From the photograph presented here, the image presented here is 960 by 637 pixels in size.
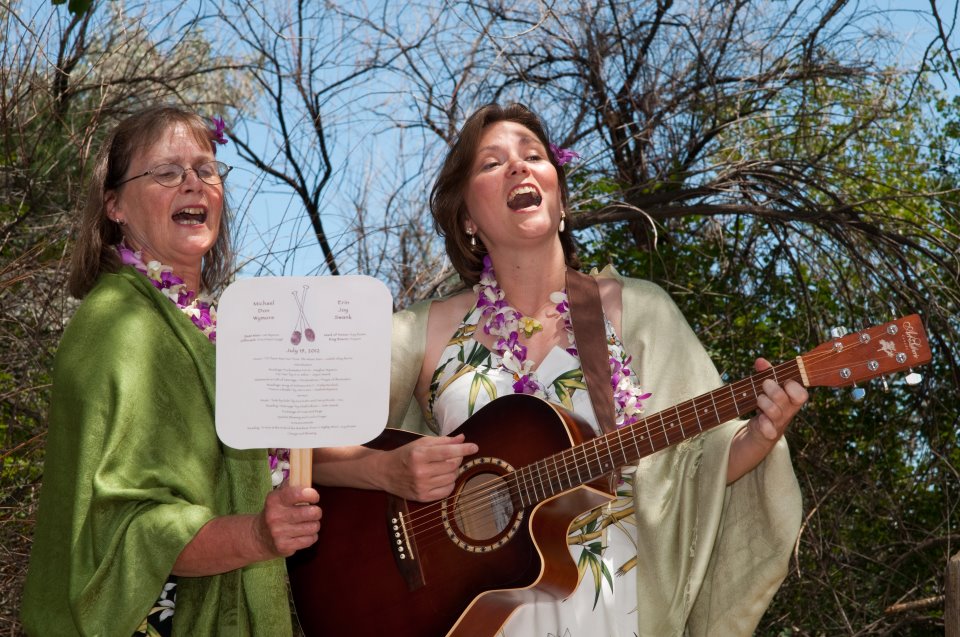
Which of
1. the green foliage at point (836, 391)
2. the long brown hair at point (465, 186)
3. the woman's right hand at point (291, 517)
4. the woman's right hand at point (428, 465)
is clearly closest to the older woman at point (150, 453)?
the woman's right hand at point (291, 517)

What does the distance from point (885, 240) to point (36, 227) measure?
3.32 metres

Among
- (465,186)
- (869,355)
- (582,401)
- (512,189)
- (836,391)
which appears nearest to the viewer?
(869,355)

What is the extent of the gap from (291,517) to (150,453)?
40cm

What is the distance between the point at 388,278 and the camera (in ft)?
16.3

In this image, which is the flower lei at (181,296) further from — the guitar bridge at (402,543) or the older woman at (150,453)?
the guitar bridge at (402,543)

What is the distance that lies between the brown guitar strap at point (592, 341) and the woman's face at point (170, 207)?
94 centimetres

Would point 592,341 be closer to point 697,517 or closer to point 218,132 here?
point 697,517

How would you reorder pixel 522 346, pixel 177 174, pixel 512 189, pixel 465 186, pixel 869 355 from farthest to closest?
1. pixel 465 186
2. pixel 512 189
3. pixel 522 346
4. pixel 177 174
5. pixel 869 355

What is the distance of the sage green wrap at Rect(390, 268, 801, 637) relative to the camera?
2.55m

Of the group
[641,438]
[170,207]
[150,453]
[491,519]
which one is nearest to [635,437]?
[641,438]

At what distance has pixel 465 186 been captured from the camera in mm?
3111

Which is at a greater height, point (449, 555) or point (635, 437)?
point (635, 437)

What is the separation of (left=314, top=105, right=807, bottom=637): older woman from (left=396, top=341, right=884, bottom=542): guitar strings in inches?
2.4

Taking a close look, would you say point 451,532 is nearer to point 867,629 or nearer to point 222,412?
point 222,412
